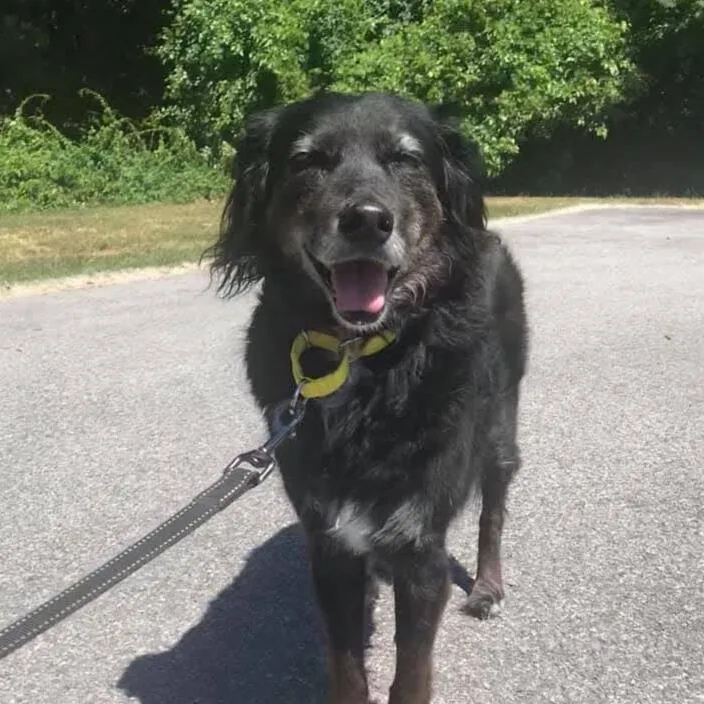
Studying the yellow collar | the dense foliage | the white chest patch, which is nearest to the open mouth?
the yellow collar

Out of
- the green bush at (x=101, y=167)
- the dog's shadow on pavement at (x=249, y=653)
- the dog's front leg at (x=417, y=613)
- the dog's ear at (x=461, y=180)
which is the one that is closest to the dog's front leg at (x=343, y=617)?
Result: the dog's front leg at (x=417, y=613)

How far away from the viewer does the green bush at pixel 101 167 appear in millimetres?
17828

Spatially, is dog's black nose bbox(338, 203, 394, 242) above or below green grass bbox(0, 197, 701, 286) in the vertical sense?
above

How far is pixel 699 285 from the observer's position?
1027 centimetres

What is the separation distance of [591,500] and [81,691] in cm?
256

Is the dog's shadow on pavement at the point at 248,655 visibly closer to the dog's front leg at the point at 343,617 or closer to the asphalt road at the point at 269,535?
the asphalt road at the point at 269,535

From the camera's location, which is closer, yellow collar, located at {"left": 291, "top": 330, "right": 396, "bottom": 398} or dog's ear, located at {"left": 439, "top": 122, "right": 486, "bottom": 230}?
yellow collar, located at {"left": 291, "top": 330, "right": 396, "bottom": 398}

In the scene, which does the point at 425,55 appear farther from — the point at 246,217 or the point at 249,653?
the point at 249,653

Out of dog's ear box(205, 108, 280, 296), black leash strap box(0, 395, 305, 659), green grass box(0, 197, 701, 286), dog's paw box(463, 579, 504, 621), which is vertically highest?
dog's ear box(205, 108, 280, 296)

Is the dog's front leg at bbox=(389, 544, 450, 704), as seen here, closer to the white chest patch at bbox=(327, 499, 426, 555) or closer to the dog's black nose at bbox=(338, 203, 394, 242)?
the white chest patch at bbox=(327, 499, 426, 555)

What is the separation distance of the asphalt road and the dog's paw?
0.05 meters

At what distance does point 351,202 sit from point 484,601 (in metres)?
1.68

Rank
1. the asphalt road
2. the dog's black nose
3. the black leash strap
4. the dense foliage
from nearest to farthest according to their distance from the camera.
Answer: the black leash strap, the dog's black nose, the asphalt road, the dense foliage

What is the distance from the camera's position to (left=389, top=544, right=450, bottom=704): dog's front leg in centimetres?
280
